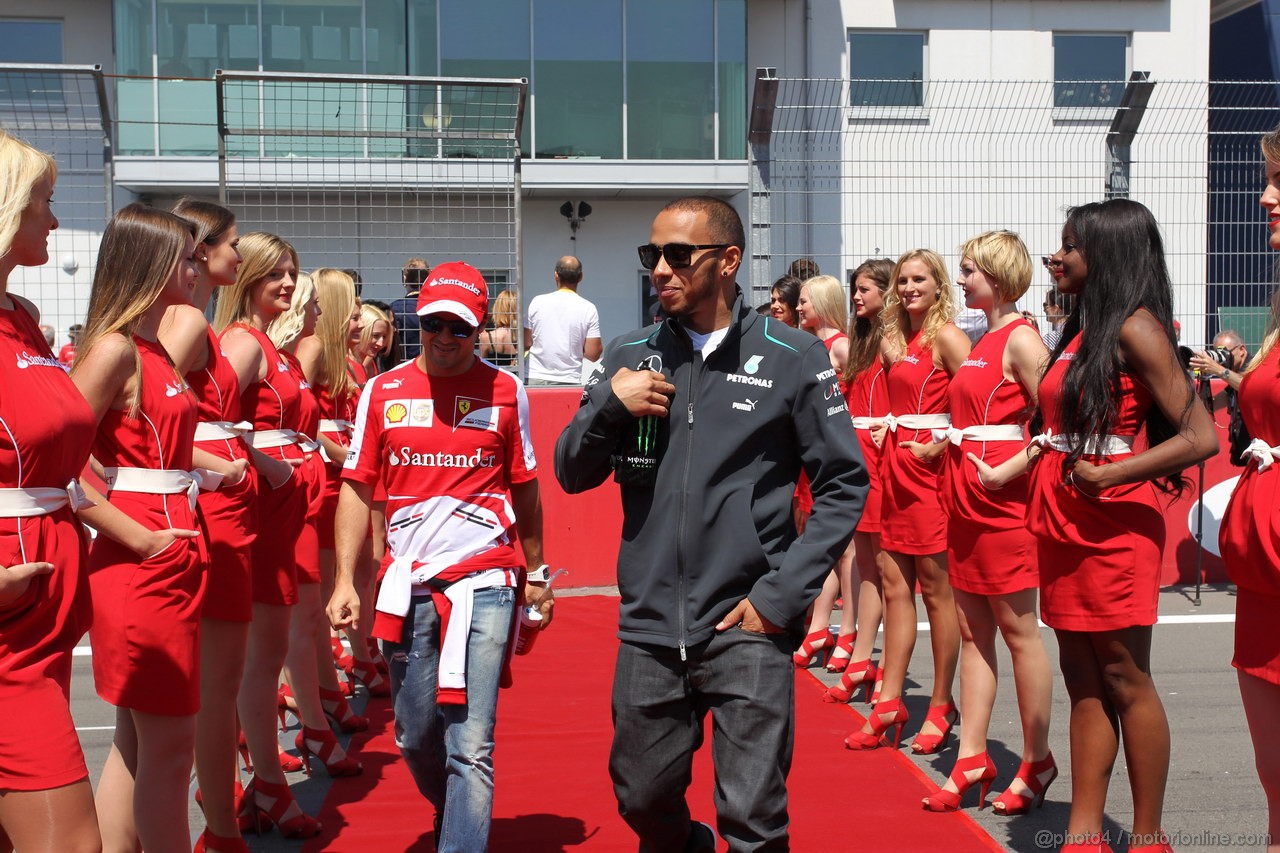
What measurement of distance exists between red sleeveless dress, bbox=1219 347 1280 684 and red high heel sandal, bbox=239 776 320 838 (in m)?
3.26

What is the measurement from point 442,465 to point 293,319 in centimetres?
158

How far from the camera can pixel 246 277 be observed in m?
5.05

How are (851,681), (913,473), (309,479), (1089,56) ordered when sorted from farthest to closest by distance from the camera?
(1089,56) < (851,681) < (913,473) < (309,479)

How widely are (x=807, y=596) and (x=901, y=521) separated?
9.18ft

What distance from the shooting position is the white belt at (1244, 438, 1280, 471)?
346cm

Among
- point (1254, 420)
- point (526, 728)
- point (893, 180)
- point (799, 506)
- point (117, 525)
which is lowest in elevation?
point (526, 728)

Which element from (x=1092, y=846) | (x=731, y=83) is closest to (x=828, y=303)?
(x=1092, y=846)

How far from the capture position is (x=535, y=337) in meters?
10.9

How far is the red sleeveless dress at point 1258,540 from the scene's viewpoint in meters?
3.40

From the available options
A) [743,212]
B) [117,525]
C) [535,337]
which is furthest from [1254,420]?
[743,212]

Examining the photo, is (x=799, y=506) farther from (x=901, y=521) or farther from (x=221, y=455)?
(x=221, y=455)

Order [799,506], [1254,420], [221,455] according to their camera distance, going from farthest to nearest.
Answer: [799,506] < [221,455] < [1254,420]

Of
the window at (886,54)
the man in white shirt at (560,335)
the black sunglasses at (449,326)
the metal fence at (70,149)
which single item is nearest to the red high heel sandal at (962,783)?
the black sunglasses at (449,326)

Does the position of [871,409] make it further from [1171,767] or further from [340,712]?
[340,712]
